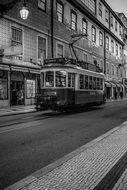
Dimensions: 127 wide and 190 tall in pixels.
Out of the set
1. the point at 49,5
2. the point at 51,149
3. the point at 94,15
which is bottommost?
the point at 51,149

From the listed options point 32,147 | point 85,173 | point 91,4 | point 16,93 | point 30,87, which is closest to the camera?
point 85,173

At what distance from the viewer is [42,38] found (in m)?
25.6

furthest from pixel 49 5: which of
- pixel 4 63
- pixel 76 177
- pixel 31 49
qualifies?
pixel 76 177

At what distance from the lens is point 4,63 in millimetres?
19906

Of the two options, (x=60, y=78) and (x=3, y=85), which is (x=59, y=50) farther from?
(x=60, y=78)

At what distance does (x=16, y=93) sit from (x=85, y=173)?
18.6m

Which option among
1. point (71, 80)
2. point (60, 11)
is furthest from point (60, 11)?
point (71, 80)

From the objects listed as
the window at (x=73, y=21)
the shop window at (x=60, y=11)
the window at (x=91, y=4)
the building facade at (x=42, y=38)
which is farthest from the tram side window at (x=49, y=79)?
the window at (x=91, y=4)

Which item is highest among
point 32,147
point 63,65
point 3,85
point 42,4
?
point 42,4

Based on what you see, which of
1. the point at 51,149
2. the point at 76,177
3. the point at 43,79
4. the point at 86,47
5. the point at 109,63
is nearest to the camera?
the point at 76,177

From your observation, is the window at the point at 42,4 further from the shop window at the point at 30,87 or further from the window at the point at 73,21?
the shop window at the point at 30,87

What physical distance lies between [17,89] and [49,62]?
6.45m

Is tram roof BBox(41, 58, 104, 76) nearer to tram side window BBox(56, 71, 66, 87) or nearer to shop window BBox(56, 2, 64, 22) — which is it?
tram side window BBox(56, 71, 66, 87)

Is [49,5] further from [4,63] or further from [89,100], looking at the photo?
[89,100]
